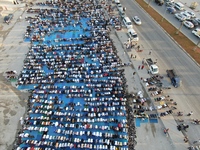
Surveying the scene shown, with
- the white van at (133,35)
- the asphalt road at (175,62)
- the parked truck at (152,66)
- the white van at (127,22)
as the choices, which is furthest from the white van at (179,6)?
the parked truck at (152,66)

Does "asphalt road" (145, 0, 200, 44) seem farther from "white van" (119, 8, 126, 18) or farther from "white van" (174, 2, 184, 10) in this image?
"white van" (119, 8, 126, 18)

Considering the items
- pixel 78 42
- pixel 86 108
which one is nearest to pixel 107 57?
pixel 78 42

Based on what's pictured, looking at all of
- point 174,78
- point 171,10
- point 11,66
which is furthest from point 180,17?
point 11,66

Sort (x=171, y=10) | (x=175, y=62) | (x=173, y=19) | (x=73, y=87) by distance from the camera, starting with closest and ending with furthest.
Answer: (x=73, y=87), (x=175, y=62), (x=173, y=19), (x=171, y=10)

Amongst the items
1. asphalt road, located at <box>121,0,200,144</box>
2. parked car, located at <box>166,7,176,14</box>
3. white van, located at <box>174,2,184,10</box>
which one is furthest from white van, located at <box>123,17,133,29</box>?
white van, located at <box>174,2,184,10</box>

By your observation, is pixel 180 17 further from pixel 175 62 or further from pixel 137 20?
pixel 175 62

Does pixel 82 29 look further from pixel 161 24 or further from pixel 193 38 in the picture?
pixel 193 38
